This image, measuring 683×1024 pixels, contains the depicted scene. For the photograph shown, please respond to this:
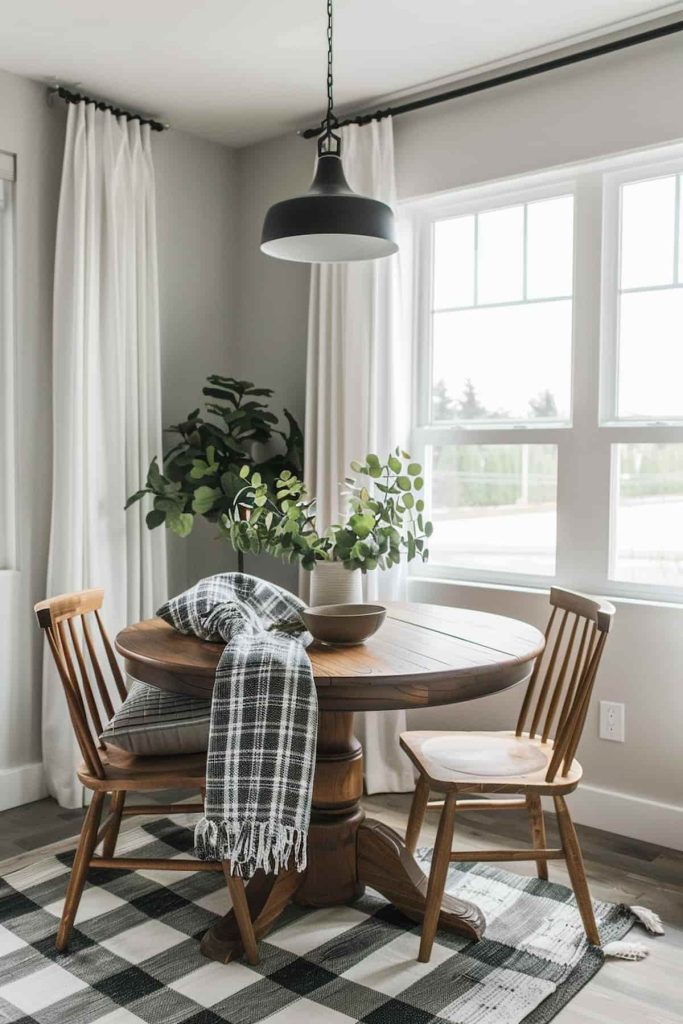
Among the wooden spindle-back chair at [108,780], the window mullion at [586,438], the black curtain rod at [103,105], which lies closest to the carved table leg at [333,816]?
the wooden spindle-back chair at [108,780]

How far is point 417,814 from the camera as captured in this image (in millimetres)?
2564

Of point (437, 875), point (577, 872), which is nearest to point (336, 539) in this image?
point (437, 875)

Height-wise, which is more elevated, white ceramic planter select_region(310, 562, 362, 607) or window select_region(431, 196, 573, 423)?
window select_region(431, 196, 573, 423)

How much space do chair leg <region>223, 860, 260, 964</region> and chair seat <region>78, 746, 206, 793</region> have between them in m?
0.24

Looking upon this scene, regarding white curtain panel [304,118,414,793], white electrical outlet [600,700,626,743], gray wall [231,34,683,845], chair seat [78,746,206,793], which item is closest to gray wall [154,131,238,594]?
white curtain panel [304,118,414,793]

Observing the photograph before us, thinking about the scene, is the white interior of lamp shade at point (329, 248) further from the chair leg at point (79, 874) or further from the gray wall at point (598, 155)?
the chair leg at point (79, 874)

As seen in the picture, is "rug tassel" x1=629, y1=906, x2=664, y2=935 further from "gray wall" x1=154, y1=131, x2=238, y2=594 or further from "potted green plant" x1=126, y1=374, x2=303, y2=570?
"gray wall" x1=154, y1=131, x2=238, y2=594

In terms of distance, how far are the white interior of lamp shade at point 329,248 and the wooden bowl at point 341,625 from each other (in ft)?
3.12

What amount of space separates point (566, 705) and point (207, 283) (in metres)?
2.54

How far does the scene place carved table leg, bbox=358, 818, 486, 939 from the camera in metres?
2.37

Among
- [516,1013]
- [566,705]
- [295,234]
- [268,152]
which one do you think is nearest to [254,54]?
[268,152]

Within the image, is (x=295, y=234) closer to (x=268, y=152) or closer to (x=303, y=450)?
(x=303, y=450)

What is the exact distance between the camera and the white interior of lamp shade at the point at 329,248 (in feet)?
8.06

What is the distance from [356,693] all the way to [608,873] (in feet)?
4.06
